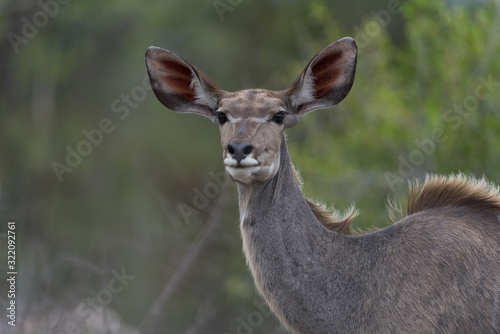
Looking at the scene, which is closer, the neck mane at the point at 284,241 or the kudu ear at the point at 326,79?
the neck mane at the point at 284,241

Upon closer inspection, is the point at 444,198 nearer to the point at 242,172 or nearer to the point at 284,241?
the point at 284,241

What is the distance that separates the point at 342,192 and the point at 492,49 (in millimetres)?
2929

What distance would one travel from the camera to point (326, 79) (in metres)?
6.09

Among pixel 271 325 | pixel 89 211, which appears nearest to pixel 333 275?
pixel 271 325

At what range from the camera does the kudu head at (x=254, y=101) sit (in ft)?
18.2

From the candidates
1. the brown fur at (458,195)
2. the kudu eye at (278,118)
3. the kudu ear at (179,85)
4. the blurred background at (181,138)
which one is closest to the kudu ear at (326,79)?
the kudu eye at (278,118)

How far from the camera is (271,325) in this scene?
542 inches

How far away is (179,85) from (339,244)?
1631 millimetres

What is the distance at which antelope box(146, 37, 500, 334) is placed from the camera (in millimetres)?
5590

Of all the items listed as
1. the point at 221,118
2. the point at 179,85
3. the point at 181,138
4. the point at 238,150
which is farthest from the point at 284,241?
the point at 181,138

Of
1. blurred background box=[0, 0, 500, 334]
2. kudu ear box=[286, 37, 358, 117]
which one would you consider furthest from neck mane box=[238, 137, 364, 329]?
blurred background box=[0, 0, 500, 334]

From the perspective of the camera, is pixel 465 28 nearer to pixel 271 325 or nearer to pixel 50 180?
pixel 271 325

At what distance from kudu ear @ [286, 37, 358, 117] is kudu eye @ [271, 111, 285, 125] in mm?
200

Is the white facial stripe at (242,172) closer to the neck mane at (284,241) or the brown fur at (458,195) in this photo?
the neck mane at (284,241)
